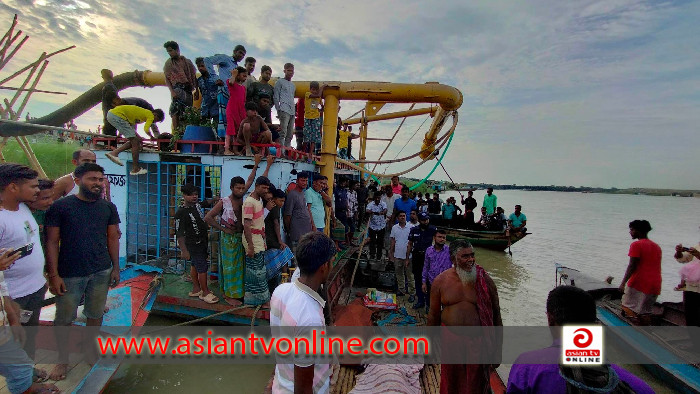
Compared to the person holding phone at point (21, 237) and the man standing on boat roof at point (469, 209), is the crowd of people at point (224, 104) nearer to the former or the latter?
the person holding phone at point (21, 237)

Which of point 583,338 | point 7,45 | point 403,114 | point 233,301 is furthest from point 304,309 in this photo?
point 7,45

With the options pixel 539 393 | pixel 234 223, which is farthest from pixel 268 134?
pixel 539 393

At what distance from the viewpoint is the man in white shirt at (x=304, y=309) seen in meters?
1.73

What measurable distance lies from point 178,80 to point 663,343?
10093mm

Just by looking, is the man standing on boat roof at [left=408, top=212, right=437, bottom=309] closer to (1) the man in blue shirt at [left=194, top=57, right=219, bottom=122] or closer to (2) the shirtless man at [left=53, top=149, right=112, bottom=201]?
(1) the man in blue shirt at [left=194, top=57, right=219, bottom=122]

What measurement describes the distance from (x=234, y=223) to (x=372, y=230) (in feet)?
15.4

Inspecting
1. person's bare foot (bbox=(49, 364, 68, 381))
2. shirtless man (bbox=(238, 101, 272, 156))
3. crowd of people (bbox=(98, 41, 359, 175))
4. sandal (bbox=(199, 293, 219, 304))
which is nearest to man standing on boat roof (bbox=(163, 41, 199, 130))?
crowd of people (bbox=(98, 41, 359, 175))

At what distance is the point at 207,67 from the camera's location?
708cm

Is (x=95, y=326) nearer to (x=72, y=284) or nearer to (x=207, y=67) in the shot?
(x=72, y=284)

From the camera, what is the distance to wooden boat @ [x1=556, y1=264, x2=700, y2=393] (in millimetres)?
4125

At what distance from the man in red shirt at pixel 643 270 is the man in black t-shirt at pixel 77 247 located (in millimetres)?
7102

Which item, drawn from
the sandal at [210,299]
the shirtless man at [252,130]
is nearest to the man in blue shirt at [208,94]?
the shirtless man at [252,130]

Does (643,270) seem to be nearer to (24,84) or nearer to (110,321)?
(110,321)

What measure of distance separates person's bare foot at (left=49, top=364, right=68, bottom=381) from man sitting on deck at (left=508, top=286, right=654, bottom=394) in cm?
422
